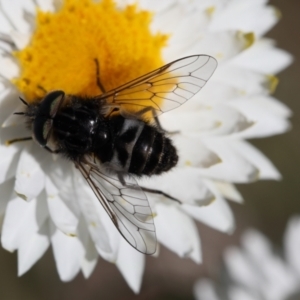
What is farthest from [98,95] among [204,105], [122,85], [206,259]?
[206,259]

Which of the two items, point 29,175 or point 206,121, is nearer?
point 29,175

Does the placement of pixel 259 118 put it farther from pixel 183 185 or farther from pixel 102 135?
pixel 102 135

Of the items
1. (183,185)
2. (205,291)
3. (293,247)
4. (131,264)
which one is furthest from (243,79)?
Result: (205,291)

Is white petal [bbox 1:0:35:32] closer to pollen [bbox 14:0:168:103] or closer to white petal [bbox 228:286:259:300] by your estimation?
pollen [bbox 14:0:168:103]

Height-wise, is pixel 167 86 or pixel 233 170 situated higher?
pixel 167 86

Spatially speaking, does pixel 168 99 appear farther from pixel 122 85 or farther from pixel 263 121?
pixel 263 121

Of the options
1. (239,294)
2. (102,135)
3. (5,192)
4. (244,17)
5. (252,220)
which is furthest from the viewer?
(252,220)

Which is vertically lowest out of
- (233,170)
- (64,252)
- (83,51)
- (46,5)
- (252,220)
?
(252,220)
